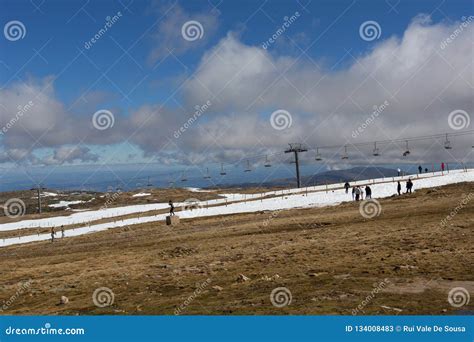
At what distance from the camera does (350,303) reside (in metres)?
12.2

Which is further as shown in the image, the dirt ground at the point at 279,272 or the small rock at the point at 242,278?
the small rock at the point at 242,278

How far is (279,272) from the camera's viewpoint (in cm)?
1752

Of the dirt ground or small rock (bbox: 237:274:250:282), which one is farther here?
small rock (bbox: 237:274:250:282)

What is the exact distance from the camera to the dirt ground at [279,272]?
12891 mm

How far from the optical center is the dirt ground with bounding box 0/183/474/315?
12.9 metres

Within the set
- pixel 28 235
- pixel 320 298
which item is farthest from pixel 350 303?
pixel 28 235

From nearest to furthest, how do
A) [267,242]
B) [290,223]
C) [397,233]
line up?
1. [397,233]
2. [267,242]
3. [290,223]

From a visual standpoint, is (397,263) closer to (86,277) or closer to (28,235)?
(86,277)

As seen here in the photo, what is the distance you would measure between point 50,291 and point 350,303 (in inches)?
531

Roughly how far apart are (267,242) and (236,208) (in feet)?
110

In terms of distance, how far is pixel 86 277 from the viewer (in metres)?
21.3

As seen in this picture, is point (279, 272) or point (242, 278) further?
point (279, 272)

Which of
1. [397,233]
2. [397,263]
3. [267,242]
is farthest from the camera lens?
[267,242]

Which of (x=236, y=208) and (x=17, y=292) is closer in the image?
(x=17, y=292)
